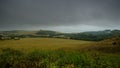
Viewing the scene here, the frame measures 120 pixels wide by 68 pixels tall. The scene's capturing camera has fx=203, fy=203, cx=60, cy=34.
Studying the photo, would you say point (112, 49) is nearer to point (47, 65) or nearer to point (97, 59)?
point (97, 59)

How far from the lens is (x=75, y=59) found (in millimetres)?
11680

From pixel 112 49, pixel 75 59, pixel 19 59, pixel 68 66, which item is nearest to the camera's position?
pixel 68 66

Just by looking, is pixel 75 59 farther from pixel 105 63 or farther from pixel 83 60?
pixel 105 63

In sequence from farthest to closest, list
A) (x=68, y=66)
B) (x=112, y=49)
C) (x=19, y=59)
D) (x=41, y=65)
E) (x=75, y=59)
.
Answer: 1. (x=112, y=49)
2. (x=19, y=59)
3. (x=75, y=59)
4. (x=41, y=65)
5. (x=68, y=66)

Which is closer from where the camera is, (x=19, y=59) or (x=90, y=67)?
(x=90, y=67)

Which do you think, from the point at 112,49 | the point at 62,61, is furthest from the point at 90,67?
the point at 112,49

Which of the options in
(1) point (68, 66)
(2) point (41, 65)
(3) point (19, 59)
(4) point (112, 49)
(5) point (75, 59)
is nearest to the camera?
(1) point (68, 66)

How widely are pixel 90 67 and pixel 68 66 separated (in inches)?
48.8

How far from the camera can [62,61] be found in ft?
38.1

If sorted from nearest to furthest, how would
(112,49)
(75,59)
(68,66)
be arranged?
(68,66) < (75,59) < (112,49)

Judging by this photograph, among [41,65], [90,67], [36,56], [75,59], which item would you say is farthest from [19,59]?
[90,67]

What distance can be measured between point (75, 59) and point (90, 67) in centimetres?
130

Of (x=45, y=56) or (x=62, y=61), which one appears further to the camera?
(x=45, y=56)

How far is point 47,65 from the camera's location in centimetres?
1080
